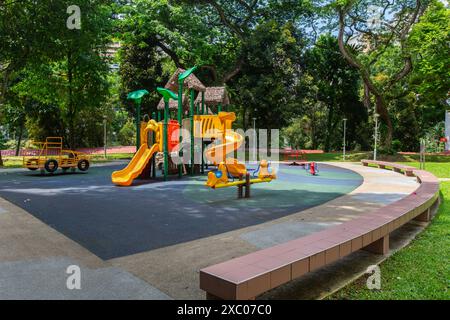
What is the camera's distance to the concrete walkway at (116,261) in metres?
3.72

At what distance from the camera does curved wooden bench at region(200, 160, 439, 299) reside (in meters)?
3.12

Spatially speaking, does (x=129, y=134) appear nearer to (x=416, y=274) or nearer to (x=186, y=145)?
(x=186, y=145)

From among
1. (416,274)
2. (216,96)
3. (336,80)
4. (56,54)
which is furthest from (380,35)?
(416,274)

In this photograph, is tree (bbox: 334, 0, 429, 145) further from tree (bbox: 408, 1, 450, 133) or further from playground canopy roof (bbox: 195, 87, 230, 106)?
playground canopy roof (bbox: 195, 87, 230, 106)

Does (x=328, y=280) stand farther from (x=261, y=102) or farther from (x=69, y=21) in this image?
(x=261, y=102)

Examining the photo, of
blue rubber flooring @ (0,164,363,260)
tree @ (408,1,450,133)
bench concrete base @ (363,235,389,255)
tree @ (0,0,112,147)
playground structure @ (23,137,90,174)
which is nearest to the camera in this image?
bench concrete base @ (363,235,389,255)

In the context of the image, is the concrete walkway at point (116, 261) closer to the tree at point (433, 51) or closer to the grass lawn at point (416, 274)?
the grass lawn at point (416, 274)

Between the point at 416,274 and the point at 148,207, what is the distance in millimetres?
6132

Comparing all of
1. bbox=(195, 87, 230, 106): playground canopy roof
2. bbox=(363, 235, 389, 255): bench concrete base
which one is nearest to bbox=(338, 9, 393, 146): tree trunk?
→ bbox=(195, 87, 230, 106): playground canopy roof

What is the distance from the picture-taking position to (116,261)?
475cm

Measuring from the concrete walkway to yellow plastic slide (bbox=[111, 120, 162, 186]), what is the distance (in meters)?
5.33

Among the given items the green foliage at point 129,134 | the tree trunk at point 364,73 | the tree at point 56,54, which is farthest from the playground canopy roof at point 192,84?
the green foliage at point 129,134

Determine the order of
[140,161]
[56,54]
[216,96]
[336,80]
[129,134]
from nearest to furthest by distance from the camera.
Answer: [140,161]
[56,54]
[216,96]
[336,80]
[129,134]
